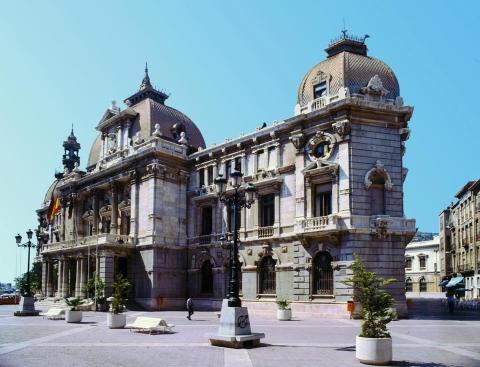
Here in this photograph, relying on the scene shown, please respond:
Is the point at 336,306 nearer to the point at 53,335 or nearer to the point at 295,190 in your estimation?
the point at 295,190

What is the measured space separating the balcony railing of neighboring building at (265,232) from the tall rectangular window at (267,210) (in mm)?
588

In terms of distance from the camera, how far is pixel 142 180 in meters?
49.9

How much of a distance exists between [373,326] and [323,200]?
2214cm

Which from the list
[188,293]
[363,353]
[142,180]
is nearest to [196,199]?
[142,180]

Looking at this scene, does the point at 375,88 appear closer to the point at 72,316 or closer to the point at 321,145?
the point at 321,145

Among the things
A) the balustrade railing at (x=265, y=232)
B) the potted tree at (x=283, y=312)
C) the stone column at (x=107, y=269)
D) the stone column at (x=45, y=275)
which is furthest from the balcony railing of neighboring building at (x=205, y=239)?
the stone column at (x=45, y=275)

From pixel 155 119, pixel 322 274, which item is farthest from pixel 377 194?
pixel 155 119

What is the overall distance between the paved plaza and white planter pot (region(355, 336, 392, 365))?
1.29 ft

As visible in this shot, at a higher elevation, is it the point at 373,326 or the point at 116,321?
the point at 373,326

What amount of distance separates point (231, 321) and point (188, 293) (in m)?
29.0

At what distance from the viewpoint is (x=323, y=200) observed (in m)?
38.5

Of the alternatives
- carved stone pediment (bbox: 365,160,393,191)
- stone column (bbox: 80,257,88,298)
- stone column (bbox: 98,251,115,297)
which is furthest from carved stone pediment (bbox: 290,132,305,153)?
stone column (bbox: 80,257,88,298)

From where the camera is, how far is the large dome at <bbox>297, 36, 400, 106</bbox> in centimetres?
3869

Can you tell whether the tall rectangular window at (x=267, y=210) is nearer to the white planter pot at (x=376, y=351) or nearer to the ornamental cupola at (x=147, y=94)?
the ornamental cupola at (x=147, y=94)
